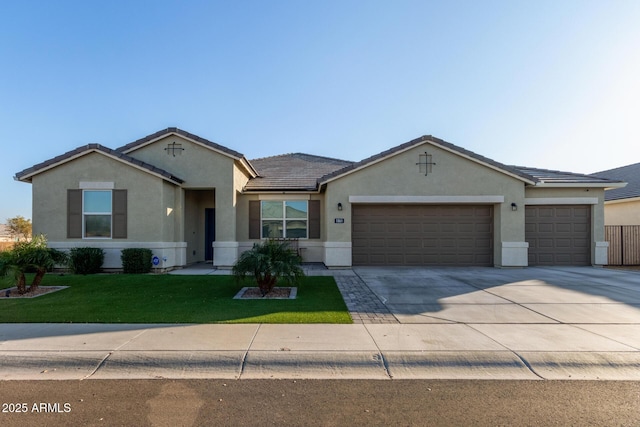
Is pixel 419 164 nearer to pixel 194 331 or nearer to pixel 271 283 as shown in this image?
pixel 271 283

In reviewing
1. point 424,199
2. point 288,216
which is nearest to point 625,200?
point 424,199

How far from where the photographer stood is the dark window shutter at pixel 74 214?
12.5 m

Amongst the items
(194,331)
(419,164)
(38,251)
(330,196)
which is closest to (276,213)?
(330,196)

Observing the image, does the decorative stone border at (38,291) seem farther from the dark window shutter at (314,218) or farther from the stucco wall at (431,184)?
the dark window shutter at (314,218)

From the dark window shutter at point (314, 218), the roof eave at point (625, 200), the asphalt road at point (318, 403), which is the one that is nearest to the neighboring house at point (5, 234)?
the dark window shutter at point (314, 218)

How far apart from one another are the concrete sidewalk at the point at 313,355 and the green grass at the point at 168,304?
2.64 feet

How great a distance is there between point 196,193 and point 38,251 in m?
7.33

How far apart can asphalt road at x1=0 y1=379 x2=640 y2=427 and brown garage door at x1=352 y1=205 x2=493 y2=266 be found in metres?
9.85

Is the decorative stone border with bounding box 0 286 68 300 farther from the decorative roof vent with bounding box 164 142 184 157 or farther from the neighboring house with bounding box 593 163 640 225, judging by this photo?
the neighboring house with bounding box 593 163 640 225

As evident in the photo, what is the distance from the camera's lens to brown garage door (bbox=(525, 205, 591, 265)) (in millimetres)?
14375

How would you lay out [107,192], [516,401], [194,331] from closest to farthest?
[516,401] → [194,331] → [107,192]

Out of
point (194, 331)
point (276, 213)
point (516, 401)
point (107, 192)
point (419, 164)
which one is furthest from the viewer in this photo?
point (276, 213)

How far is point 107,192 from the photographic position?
12.7 m

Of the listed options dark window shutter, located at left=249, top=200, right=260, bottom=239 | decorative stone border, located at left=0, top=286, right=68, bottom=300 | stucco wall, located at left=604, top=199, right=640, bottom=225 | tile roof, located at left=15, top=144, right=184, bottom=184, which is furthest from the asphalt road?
stucco wall, located at left=604, top=199, right=640, bottom=225
